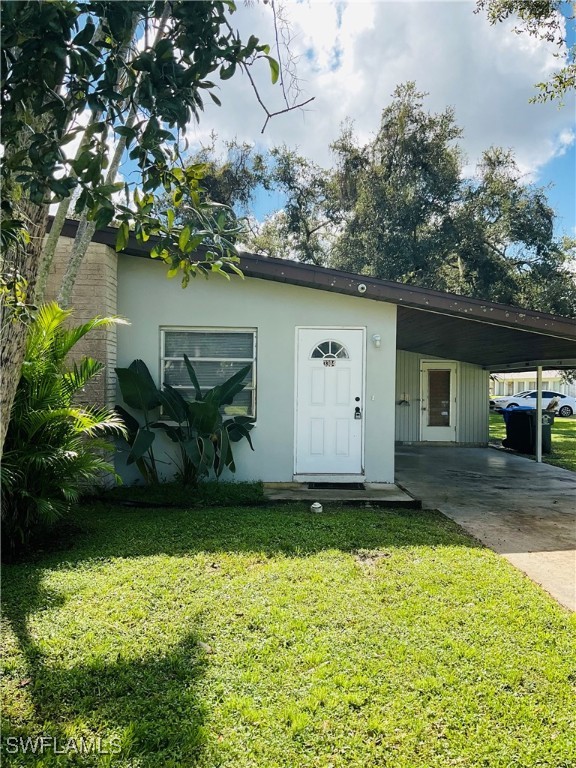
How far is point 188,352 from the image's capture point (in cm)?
750

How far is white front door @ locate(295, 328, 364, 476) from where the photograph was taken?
24.5 ft

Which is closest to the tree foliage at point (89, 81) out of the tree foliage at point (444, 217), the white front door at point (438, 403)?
the white front door at point (438, 403)

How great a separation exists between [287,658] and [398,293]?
16.8 feet

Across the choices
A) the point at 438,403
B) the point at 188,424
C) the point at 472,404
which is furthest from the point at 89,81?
the point at 472,404

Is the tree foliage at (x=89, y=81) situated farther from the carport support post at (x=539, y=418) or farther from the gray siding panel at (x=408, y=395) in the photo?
the gray siding panel at (x=408, y=395)

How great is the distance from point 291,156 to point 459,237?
24.2 ft

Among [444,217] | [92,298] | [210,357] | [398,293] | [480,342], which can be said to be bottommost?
[210,357]

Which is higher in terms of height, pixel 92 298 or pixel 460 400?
pixel 92 298

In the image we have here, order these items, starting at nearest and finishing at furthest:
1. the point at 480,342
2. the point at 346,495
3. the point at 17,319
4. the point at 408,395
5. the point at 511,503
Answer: the point at 17,319 < the point at 346,495 < the point at 511,503 < the point at 480,342 < the point at 408,395

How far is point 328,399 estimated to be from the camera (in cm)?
747

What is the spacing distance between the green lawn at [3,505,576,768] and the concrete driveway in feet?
1.41

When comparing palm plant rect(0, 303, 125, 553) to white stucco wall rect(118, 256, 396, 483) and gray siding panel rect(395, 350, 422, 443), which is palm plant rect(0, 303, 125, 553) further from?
gray siding panel rect(395, 350, 422, 443)

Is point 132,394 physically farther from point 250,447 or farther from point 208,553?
point 208,553

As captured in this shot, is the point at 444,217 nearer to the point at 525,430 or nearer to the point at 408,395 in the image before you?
the point at 408,395
